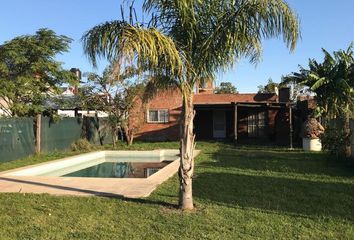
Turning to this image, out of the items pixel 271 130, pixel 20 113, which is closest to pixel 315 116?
pixel 271 130

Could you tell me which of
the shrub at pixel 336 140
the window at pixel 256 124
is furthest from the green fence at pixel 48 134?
the shrub at pixel 336 140

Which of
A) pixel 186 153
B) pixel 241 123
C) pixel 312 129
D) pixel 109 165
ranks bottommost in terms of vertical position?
pixel 109 165

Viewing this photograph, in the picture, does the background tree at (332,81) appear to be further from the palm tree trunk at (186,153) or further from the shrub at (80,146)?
the palm tree trunk at (186,153)

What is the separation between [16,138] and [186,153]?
12050mm

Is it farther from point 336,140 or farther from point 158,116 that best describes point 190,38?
point 158,116

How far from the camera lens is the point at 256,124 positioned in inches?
1255

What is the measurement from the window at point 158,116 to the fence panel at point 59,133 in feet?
23.3

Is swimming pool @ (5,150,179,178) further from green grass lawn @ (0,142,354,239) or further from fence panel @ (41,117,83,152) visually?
green grass lawn @ (0,142,354,239)

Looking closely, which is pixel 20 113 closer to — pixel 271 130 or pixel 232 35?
pixel 232 35

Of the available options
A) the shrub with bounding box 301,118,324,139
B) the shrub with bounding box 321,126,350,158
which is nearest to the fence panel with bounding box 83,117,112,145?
the shrub with bounding box 301,118,324,139

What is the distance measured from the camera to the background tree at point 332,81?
71.8 feet

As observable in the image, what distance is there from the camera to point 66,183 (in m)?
11.5

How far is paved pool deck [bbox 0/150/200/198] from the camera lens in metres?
10.0

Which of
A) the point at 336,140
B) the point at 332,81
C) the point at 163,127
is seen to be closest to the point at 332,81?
the point at 332,81
